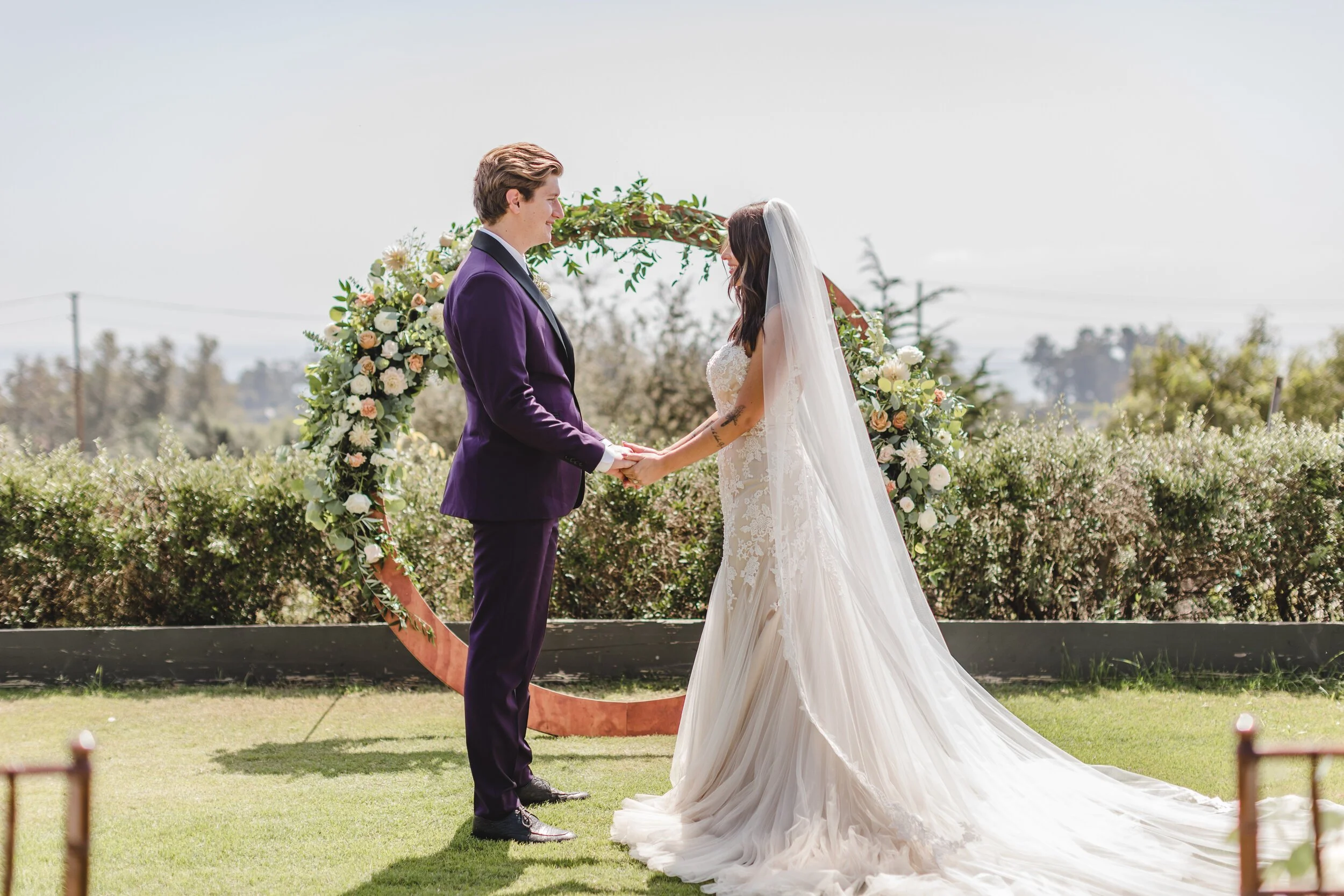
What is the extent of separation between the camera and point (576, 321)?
2289cm

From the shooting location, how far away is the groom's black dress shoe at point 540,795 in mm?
4250

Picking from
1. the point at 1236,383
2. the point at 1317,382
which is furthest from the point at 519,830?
the point at 1236,383

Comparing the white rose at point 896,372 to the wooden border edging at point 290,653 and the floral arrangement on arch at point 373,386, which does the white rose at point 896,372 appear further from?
the floral arrangement on arch at point 373,386

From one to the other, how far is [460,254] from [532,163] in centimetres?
158

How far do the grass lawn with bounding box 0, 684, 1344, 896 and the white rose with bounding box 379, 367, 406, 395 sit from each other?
5.92 ft

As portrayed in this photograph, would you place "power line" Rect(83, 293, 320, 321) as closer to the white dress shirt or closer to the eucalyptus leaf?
the white dress shirt

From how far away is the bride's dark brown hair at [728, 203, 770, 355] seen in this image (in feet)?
12.9

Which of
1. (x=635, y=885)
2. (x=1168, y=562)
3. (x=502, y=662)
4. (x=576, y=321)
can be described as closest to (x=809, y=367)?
(x=502, y=662)

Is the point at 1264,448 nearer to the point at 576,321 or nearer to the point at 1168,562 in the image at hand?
the point at 1168,562

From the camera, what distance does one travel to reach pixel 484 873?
3490 millimetres

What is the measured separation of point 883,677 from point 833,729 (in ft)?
0.87

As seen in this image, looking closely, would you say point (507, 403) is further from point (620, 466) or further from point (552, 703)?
point (552, 703)

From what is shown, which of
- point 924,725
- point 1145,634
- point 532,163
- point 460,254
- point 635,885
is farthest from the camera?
point 1145,634

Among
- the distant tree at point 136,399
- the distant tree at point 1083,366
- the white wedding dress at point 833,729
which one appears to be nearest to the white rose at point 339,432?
the white wedding dress at point 833,729
